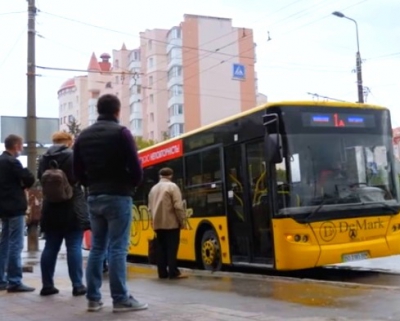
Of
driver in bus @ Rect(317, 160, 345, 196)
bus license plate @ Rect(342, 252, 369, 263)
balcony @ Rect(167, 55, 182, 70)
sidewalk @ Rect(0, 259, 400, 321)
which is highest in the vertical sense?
balcony @ Rect(167, 55, 182, 70)

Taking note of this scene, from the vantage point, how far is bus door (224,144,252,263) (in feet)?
39.4

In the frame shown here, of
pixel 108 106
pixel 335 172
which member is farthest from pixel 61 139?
pixel 335 172

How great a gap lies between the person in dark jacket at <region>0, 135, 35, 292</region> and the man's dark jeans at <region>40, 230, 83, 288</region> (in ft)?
1.94

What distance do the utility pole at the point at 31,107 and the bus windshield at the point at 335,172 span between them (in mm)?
10557

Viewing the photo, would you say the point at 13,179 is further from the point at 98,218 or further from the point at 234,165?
the point at 234,165

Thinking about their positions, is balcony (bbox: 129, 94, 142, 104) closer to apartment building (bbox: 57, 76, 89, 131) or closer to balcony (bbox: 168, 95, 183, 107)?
balcony (bbox: 168, 95, 183, 107)

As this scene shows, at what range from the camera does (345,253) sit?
1099 cm

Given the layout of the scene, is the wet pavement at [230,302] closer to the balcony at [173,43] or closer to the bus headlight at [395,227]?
the bus headlight at [395,227]

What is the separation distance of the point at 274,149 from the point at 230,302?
3.58 metres

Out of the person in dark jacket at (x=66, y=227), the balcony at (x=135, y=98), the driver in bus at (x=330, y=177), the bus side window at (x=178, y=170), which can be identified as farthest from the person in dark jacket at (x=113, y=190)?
the balcony at (x=135, y=98)

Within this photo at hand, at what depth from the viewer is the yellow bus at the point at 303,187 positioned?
10.9m

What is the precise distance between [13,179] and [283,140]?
4.37 meters

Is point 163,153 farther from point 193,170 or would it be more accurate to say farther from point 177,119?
point 177,119

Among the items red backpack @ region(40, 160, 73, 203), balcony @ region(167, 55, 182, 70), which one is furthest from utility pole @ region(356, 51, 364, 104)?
balcony @ region(167, 55, 182, 70)
